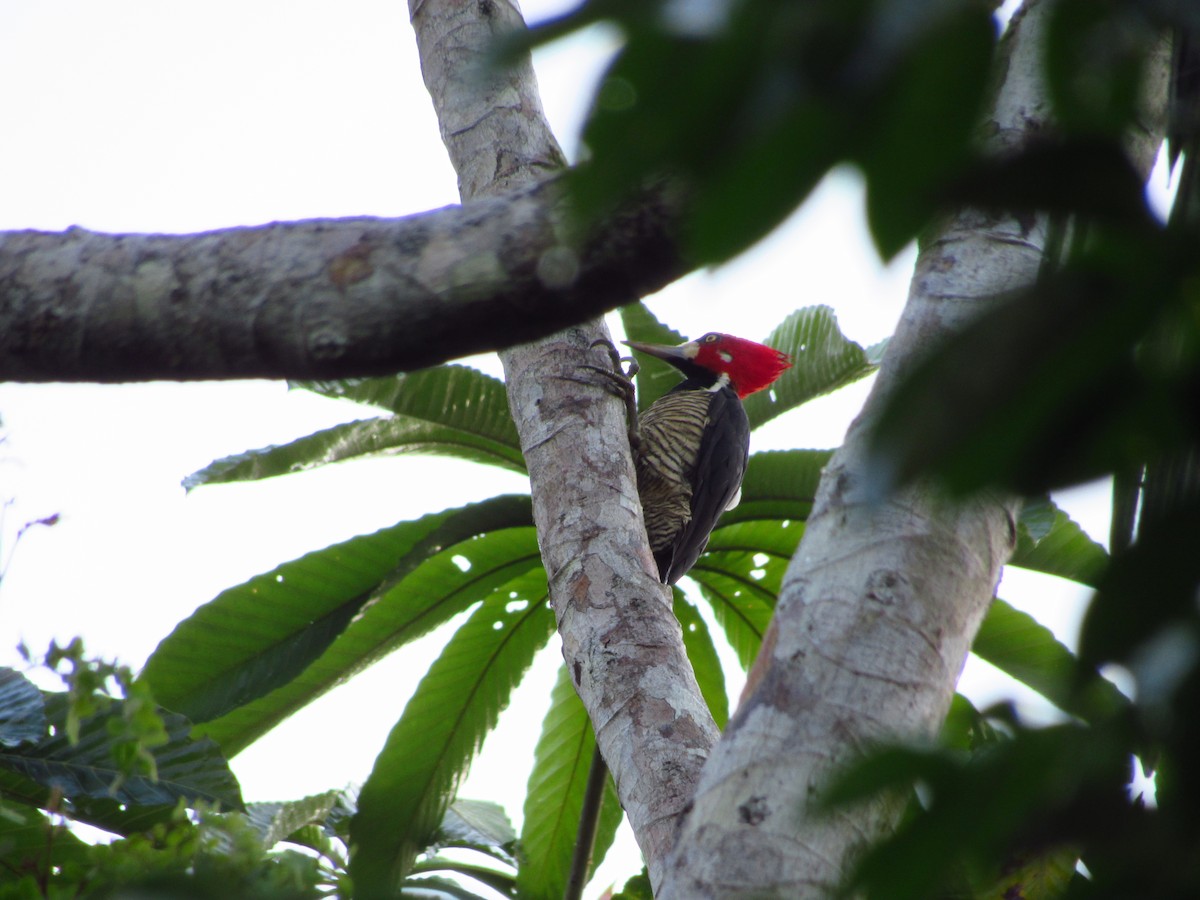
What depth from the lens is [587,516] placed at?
2.46 m

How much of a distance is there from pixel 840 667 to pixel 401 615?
2.62m

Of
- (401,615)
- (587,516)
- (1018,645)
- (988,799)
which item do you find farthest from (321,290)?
(1018,645)

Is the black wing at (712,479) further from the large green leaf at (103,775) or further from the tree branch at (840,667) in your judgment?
the tree branch at (840,667)

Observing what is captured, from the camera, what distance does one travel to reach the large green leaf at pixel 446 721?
3270 millimetres

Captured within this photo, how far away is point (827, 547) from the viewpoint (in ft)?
4.32

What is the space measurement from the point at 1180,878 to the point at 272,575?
10.4ft

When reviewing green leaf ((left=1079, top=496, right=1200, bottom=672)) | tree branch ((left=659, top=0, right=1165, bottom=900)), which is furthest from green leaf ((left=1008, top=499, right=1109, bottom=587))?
green leaf ((left=1079, top=496, right=1200, bottom=672))

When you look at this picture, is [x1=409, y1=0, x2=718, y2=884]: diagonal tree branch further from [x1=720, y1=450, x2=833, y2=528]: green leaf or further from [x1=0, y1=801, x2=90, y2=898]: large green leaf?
[x1=720, y1=450, x2=833, y2=528]: green leaf

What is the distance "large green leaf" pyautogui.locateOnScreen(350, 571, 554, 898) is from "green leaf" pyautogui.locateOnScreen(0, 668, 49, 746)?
4.34 ft

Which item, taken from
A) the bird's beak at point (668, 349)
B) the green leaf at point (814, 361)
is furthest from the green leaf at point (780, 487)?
the bird's beak at point (668, 349)

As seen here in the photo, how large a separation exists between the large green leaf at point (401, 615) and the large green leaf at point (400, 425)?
372mm

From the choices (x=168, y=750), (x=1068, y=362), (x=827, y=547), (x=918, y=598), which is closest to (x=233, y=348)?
(x=827, y=547)

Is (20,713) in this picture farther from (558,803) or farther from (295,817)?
(558,803)

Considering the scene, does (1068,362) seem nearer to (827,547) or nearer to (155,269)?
(827,547)
